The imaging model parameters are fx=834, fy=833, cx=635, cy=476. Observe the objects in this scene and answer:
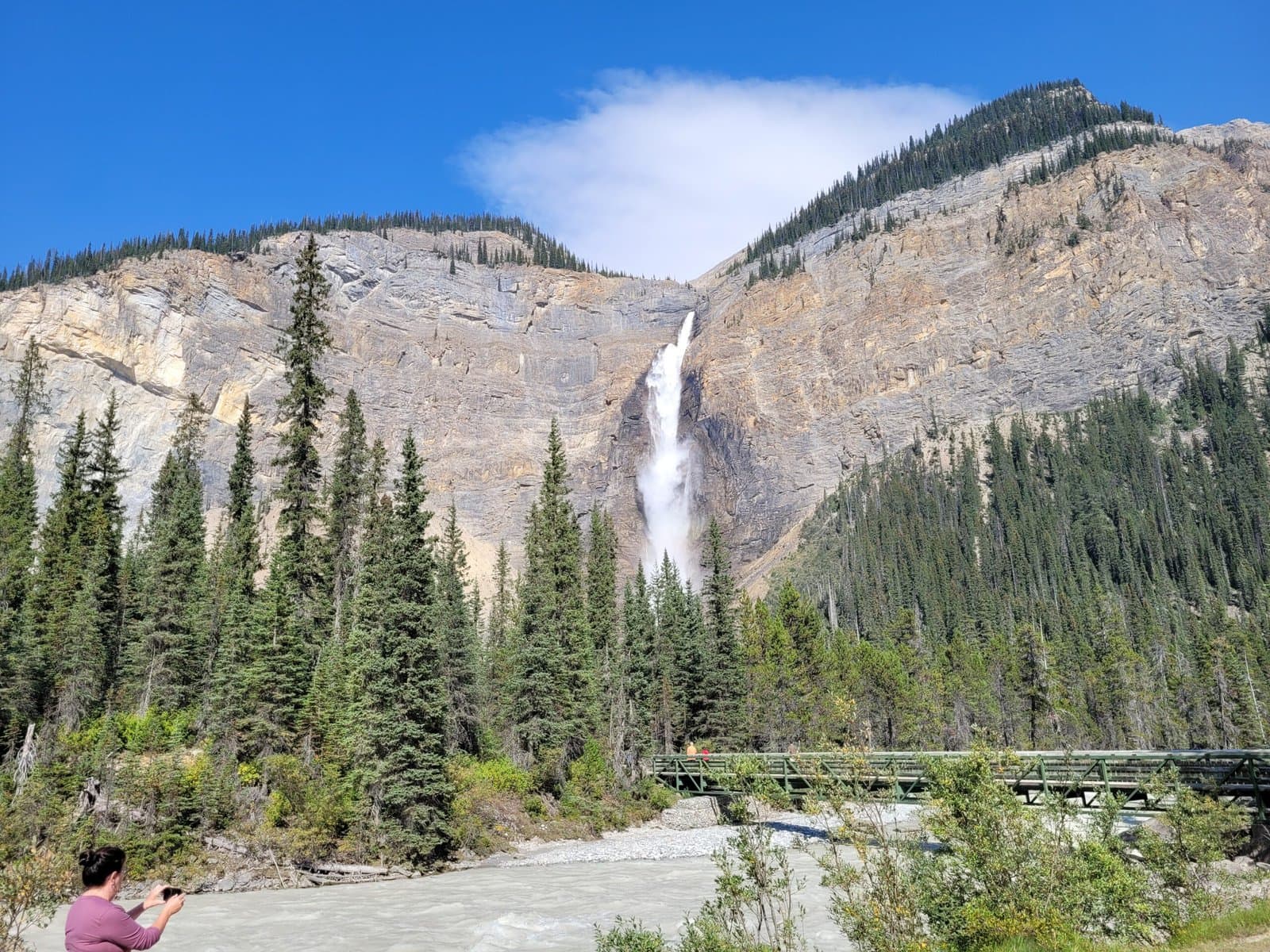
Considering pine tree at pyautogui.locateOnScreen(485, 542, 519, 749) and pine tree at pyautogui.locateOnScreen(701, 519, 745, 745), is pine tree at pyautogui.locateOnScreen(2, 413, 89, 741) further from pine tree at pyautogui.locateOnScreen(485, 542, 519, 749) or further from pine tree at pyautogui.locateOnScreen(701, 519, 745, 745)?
pine tree at pyautogui.locateOnScreen(701, 519, 745, 745)

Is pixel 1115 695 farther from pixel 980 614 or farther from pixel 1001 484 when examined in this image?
pixel 1001 484

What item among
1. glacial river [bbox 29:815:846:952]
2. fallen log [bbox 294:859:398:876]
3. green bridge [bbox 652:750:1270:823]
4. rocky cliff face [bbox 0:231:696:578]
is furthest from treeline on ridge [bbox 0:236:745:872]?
rocky cliff face [bbox 0:231:696:578]

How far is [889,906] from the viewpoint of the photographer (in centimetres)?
772

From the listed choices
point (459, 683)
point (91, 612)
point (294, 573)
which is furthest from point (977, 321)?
point (91, 612)

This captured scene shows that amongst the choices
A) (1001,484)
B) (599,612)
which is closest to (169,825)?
(599,612)

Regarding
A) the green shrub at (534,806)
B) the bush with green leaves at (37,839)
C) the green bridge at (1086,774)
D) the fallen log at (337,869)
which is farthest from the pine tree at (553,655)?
the bush with green leaves at (37,839)

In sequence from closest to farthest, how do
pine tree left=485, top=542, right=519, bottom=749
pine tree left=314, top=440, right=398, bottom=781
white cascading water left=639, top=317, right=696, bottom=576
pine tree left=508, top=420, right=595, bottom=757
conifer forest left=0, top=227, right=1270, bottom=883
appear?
1. pine tree left=314, top=440, right=398, bottom=781
2. conifer forest left=0, top=227, right=1270, bottom=883
3. pine tree left=508, top=420, right=595, bottom=757
4. pine tree left=485, top=542, right=519, bottom=749
5. white cascading water left=639, top=317, right=696, bottom=576

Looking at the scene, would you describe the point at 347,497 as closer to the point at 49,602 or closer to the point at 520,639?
the point at 520,639

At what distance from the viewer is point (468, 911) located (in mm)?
18531

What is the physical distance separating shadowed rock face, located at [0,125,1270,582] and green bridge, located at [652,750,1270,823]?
3880 inches

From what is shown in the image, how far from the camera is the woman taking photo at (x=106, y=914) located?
535 cm

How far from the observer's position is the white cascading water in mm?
138875

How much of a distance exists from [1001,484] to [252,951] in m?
112

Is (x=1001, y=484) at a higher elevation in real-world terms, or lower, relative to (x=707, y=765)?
higher
